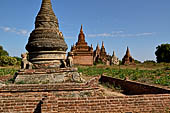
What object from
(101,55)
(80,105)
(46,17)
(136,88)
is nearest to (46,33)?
(46,17)

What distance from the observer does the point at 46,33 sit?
8.09 m

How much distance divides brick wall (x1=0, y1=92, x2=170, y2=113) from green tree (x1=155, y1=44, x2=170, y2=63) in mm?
51239

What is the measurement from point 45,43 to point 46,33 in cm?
62

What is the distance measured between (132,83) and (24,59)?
20.6 feet

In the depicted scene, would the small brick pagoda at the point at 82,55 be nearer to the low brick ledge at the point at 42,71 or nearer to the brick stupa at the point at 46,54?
the brick stupa at the point at 46,54

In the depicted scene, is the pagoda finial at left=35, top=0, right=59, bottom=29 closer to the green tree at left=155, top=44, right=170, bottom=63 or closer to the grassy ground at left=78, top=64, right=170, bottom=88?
the grassy ground at left=78, top=64, right=170, bottom=88

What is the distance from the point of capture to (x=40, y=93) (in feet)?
19.0

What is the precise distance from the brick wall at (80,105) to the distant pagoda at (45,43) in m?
3.79

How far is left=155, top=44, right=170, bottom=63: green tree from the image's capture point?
163ft

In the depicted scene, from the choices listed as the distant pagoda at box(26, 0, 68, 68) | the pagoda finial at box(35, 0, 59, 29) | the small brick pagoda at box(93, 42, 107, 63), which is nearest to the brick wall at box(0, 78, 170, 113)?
the distant pagoda at box(26, 0, 68, 68)

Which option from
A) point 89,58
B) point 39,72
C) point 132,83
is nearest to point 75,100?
point 39,72

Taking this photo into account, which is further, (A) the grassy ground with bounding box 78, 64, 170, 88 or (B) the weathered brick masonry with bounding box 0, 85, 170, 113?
(A) the grassy ground with bounding box 78, 64, 170, 88

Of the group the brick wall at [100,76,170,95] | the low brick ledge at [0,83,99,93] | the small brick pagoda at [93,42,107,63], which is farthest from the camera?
the small brick pagoda at [93,42,107,63]

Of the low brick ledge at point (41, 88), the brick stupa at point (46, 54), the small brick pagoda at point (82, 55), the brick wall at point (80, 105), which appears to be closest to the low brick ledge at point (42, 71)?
the brick stupa at point (46, 54)
